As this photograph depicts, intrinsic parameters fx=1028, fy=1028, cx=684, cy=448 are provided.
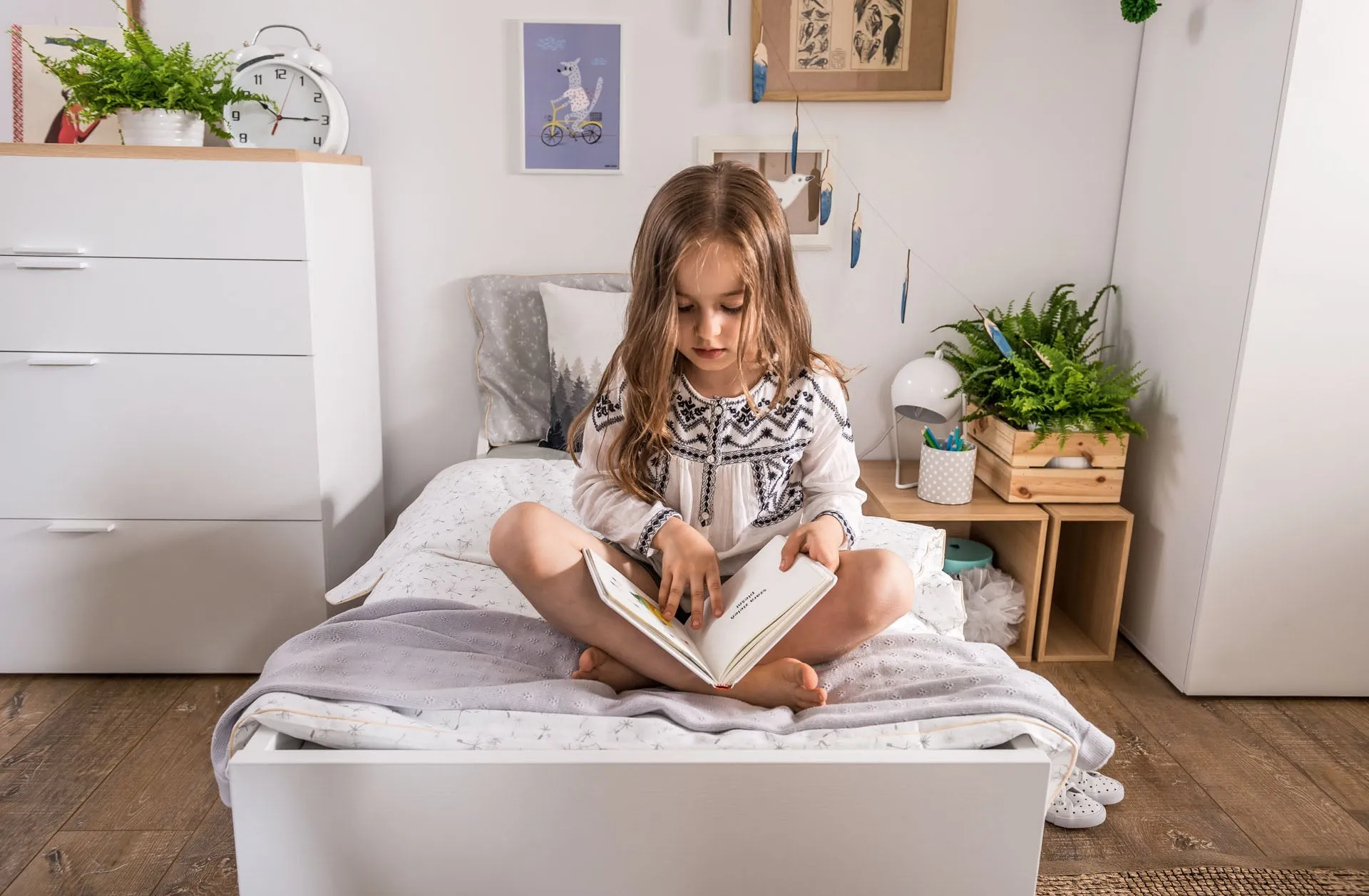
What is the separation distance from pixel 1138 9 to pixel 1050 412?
843mm

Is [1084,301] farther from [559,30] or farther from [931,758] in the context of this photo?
[931,758]

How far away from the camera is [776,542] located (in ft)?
4.23

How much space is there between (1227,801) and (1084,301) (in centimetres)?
125

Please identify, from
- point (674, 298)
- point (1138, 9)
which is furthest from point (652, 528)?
point (1138, 9)

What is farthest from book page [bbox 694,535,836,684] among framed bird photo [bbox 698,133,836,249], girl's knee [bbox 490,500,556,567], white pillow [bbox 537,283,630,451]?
framed bird photo [bbox 698,133,836,249]

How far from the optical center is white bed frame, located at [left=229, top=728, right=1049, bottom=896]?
1019 millimetres

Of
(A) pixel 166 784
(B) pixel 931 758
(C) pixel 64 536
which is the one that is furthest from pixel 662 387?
(C) pixel 64 536

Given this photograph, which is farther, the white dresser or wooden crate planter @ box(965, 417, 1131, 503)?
wooden crate planter @ box(965, 417, 1131, 503)

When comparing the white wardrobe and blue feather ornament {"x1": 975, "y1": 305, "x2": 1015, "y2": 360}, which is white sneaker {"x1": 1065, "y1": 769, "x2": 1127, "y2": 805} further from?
blue feather ornament {"x1": 975, "y1": 305, "x2": 1015, "y2": 360}

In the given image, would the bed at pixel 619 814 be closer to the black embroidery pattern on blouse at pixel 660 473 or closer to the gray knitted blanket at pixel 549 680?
the gray knitted blanket at pixel 549 680

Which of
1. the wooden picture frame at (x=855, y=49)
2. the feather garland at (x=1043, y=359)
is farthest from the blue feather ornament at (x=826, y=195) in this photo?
the feather garland at (x=1043, y=359)

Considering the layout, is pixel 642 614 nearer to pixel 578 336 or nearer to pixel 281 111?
pixel 578 336

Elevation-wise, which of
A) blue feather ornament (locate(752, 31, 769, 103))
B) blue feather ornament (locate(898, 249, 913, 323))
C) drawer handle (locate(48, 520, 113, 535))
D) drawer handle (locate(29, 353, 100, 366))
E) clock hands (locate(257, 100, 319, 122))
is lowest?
drawer handle (locate(48, 520, 113, 535))

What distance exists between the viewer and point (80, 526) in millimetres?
2039
